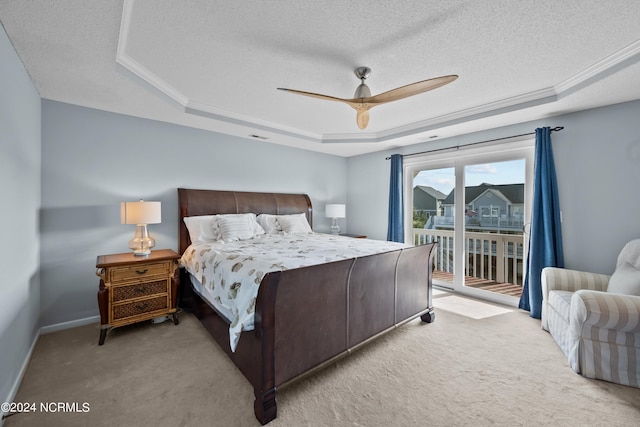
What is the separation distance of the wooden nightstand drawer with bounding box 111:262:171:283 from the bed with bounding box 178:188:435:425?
1.13 feet

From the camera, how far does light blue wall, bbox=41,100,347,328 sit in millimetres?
2740

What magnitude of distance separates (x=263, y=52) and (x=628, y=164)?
3.81 meters

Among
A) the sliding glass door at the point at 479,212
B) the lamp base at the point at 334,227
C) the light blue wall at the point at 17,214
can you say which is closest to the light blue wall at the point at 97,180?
the light blue wall at the point at 17,214

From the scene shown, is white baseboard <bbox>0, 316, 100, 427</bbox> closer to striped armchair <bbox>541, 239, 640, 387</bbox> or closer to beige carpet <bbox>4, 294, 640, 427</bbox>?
beige carpet <bbox>4, 294, 640, 427</bbox>

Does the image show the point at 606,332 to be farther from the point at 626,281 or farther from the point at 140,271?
the point at 140,271

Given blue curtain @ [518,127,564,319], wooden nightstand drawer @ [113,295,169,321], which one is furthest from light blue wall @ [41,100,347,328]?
blue curtain @ [518,127,564,319]

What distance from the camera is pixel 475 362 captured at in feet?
7.29

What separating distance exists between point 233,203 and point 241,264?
204 centimetres

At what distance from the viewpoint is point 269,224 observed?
4.00m

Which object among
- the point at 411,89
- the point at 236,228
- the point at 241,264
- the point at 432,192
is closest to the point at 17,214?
the point at 241,264

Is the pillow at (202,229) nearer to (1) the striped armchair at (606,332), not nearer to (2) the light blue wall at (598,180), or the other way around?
(1) the striped armchair at (606,332)

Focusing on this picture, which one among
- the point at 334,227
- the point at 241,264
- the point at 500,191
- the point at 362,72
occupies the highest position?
the point at 362,72

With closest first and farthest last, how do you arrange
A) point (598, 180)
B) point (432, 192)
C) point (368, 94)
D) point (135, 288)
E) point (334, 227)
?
point (368, 94)
point (135, 288)
point (598, 180)
point (432, 192)
point (334, 227)

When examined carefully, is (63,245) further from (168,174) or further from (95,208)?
(168,174)
